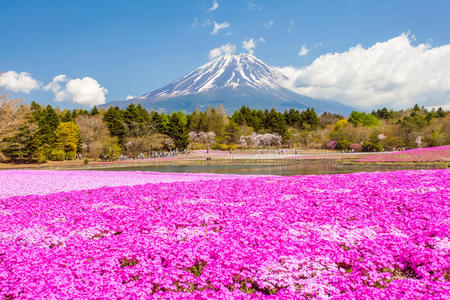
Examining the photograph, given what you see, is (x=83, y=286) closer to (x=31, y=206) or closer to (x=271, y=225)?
(x=271, y=225)

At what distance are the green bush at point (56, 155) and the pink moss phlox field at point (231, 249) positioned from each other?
56.3 meters

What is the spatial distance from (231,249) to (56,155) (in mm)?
65557

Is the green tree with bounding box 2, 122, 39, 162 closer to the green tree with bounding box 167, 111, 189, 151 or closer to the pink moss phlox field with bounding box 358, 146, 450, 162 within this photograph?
the green tree with bounding box 167, 111, 189, 151

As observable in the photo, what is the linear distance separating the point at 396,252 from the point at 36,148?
221ft

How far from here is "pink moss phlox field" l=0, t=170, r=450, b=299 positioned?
5051 mm

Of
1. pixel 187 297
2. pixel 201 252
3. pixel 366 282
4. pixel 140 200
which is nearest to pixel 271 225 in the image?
pixel 201 252

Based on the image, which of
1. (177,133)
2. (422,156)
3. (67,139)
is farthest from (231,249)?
(177,133)

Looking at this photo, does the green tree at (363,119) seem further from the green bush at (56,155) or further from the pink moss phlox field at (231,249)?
the pink moss phlox field at (231,249)

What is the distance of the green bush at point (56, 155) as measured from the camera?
62.5 meters

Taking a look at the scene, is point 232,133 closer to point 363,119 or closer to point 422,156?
point 363,119

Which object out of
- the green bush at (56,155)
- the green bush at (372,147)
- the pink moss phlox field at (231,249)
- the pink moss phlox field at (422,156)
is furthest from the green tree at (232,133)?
the pink moss phlox field at (231,249)

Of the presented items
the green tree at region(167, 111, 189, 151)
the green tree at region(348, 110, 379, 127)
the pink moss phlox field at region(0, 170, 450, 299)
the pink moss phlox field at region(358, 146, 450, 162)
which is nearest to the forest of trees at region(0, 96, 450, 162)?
the green tree at region(167, 111, 189, 151)

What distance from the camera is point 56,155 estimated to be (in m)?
62.7

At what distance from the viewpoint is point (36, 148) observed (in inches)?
2389
